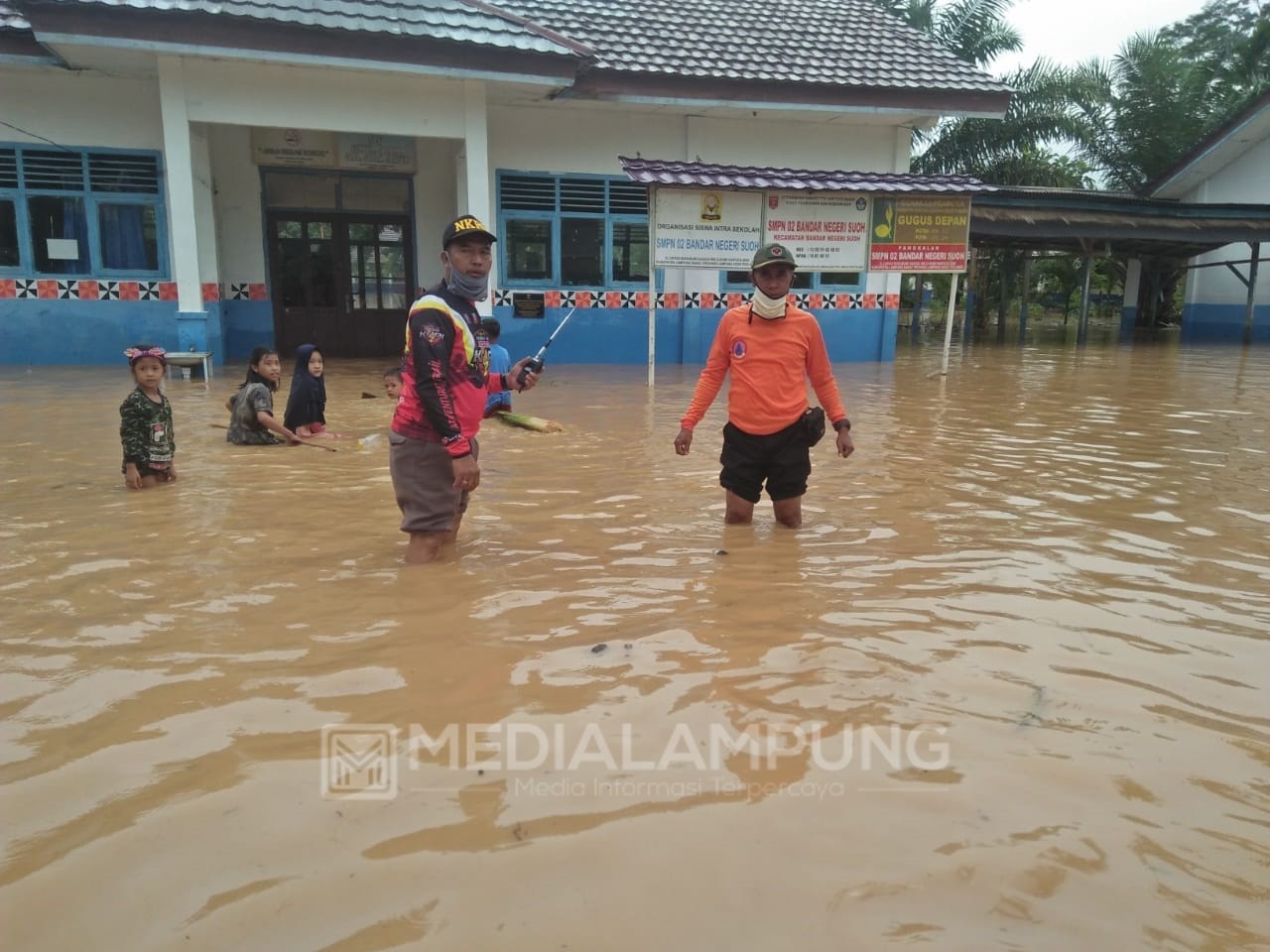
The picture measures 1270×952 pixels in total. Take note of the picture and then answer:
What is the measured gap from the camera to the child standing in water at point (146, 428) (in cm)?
566

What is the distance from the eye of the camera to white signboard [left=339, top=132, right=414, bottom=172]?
14641 mm

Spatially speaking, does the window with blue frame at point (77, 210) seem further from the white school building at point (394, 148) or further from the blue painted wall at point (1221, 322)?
the blue painted wall at point (1221, 322)

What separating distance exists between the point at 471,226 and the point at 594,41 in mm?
11545

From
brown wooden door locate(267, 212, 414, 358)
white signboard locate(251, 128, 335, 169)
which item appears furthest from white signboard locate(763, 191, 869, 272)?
white signboard locate(251, 128, 335, 169)

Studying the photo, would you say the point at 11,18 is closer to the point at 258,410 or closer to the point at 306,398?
the point at 306,398

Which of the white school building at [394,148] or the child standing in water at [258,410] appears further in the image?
the white school building at [394,148]

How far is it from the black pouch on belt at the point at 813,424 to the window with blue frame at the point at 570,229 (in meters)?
10.5

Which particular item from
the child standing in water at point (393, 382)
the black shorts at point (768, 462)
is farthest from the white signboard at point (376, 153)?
the black shorts at point (768, 462)

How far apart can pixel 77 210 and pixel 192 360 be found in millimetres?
3390

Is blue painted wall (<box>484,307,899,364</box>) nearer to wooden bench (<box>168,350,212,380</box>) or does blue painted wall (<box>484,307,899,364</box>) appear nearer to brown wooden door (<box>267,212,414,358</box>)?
brown wooden door (<box>267,212,414,358</box>)

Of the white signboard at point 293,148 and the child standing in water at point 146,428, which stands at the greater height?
the white signboard at point 293,148

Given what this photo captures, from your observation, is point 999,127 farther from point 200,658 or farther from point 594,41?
point 200,658

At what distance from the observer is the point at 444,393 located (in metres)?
3.88

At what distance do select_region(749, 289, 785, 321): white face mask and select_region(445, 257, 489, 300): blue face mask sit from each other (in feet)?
4.74
